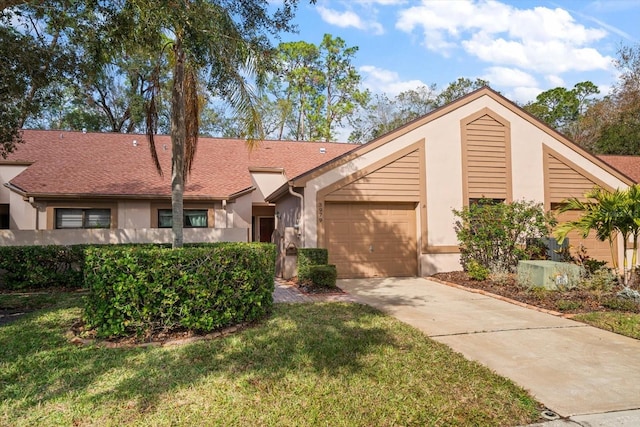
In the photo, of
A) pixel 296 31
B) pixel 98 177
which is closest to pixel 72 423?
pixel 296 31

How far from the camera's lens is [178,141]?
262 inches

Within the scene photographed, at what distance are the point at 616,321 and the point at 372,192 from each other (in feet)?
21.4

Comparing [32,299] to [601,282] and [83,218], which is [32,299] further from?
[601,282]

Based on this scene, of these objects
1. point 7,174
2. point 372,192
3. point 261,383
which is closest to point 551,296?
point 372,192

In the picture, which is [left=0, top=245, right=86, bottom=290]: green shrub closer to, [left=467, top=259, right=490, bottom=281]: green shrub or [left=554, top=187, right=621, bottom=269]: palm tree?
[left=467, top=259, right=490, bottom=281]: green shrub

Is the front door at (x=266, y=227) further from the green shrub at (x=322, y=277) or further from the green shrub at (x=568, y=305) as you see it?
the green shrub at (x=568, y=305)

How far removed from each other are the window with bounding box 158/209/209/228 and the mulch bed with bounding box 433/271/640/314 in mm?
9068

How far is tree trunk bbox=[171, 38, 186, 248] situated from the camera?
21.4ft

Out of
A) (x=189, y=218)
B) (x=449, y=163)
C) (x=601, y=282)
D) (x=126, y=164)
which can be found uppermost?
(x=126, y=164)

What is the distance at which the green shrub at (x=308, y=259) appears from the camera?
9.61 metres

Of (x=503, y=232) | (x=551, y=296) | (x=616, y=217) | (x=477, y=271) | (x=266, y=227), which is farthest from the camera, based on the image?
(x=266, y=227)

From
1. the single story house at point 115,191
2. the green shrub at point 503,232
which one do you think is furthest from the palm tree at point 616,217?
the single story house at point 115,191

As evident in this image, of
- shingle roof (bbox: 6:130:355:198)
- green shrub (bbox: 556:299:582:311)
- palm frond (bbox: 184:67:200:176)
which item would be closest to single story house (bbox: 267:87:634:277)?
shingle roof (bbox: 6:130:355:198)

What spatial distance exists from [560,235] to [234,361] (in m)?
8.31
